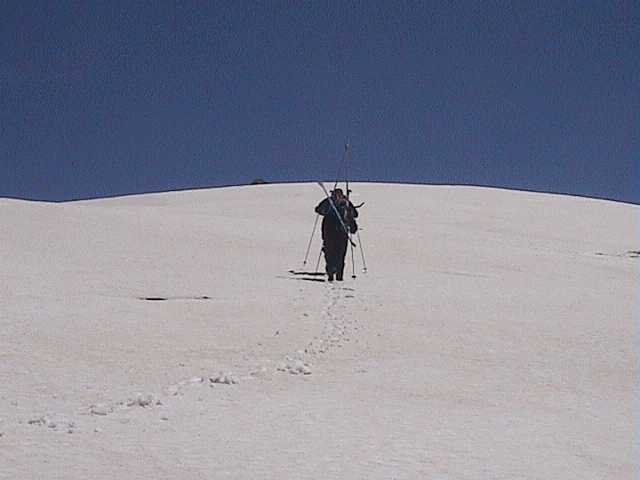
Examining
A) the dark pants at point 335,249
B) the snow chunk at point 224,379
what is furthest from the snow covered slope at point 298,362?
the dark pants at point 335,249

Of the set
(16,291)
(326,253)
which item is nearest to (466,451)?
(16,291)

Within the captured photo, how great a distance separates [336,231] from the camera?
15.8 meters

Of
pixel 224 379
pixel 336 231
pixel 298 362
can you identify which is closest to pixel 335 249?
pixel 336 231

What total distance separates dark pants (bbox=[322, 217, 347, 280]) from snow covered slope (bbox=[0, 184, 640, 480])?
0.48 m

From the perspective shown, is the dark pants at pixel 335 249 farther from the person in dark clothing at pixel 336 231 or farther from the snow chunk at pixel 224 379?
the snow chunk at pixel 224 379

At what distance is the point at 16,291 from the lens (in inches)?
463

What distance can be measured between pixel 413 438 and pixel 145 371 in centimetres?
296

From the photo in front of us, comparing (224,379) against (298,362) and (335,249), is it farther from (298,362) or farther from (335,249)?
(335,249)

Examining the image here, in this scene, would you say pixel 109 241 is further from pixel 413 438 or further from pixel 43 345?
pixel 413 438

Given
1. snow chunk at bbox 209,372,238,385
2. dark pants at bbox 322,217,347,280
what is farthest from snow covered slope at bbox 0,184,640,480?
dark pants at bbox 322,217,347,280

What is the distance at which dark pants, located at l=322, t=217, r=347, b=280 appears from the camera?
15.7 m

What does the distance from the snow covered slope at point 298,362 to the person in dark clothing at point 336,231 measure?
531 millimetres

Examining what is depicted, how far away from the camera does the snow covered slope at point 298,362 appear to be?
17.7ft

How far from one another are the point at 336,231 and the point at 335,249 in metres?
0.34
